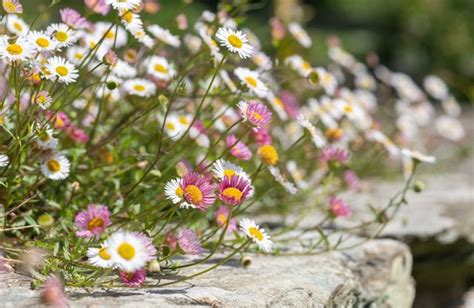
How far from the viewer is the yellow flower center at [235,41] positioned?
5.26 ft

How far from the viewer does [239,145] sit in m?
1.87

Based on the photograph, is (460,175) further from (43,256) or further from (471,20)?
(471,20)

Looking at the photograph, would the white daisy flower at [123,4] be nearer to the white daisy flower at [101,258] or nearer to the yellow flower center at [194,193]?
the yellow flower center at [194,193]

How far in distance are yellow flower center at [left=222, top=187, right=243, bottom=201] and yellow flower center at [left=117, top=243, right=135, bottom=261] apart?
26 centimetres

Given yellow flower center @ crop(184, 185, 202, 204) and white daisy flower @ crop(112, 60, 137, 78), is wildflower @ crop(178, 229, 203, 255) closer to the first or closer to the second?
yellow flower center @ crop(184, 185, 202, 204)

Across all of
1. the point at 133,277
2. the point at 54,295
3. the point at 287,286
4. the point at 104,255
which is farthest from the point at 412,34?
the point at 54,295

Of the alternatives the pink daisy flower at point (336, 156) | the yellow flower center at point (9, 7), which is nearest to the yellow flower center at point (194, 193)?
the yellow flower center at point (9, 7)

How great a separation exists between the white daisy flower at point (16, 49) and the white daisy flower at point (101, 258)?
1.42 feet

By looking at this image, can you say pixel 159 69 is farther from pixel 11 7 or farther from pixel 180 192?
pixel 180 192

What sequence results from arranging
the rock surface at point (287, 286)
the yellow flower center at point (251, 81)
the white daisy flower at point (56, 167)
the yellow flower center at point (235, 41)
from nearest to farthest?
the rock surface at point (287, 286) < the yellow flower center at point (235, 41) < the white daisy flower at point (56, 167) < the yellow flower center at point (251, 81)

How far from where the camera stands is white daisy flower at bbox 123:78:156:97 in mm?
1955

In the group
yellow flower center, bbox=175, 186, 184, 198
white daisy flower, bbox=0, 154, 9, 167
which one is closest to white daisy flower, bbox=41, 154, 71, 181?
white daisy flower, bbox=0, 154, 9, 167

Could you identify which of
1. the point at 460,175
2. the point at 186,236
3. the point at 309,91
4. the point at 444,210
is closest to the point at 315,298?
the point at 186,236

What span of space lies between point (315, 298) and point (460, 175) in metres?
2.26
